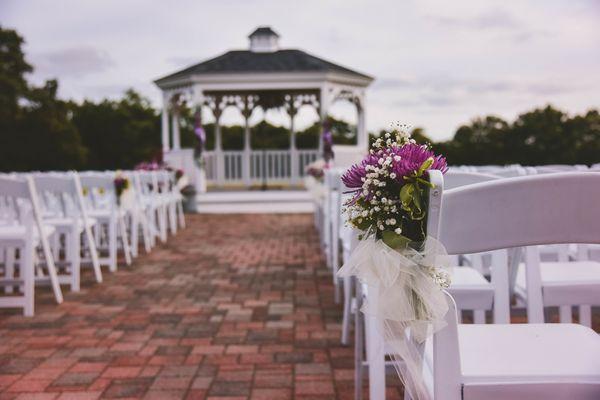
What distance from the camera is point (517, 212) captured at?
4.09 feet

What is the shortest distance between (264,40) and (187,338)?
54.8 feet

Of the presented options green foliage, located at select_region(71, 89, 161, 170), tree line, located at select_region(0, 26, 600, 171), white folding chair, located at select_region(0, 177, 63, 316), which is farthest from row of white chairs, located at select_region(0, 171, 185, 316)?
green foliage, located at select_region(71, 89, 161, 170)

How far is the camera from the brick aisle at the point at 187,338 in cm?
321

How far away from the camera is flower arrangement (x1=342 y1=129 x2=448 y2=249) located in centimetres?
139

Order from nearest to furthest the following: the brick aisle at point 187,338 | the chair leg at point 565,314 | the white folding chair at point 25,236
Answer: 1. the chair leg at point 565,314
2. the brick aisle at point 187,338
3. the white folding chair at point 25,236

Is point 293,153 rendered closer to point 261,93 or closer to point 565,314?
point 261,93

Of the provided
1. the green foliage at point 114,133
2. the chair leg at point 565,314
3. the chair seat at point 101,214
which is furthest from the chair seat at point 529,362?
the green foliage at point 114,133

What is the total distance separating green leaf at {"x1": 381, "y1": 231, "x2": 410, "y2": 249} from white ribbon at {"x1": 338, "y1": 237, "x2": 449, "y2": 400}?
12 millimetres

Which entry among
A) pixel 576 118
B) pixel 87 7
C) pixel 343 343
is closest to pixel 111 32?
pixel 87 7

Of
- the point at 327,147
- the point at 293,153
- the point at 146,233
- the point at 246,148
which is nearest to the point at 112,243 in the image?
the point at 146,233

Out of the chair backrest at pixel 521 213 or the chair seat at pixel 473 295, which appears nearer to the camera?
the chair backrest at pixel 521 213

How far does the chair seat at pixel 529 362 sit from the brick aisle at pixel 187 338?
4.45 ft

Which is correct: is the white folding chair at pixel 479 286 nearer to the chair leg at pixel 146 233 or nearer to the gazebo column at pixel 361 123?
the chair leg at pixel 146 233

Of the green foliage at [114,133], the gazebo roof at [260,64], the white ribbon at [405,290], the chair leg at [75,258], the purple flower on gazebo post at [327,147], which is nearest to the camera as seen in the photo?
the white ribbon at [405,290]
